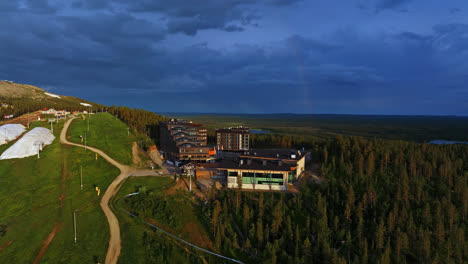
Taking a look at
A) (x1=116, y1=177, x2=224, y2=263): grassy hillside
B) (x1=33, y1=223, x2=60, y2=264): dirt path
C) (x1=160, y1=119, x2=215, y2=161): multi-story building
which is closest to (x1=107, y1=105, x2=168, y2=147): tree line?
(x1=160, y1=119, x2=215, y2=161): multi-story building

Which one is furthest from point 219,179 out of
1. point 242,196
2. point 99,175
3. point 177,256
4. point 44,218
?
point 44,218

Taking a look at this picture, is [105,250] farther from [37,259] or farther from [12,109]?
[12,109]

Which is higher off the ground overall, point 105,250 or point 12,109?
point 12,109

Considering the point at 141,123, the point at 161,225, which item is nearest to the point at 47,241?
the point at 161,225

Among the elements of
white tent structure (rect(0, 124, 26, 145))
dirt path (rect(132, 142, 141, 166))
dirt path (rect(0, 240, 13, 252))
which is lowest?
dirt path (rect(0, 240, 13, 252))

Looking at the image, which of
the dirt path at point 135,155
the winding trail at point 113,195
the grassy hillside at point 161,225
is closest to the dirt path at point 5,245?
the winding trail at point 113,195

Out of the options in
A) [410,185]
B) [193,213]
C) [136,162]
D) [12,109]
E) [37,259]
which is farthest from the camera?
[12,109]

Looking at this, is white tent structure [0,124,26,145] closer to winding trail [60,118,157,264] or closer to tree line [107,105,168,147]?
winding trail [60,118,157,264]

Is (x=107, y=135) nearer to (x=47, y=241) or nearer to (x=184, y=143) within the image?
(x=184, y=143)
